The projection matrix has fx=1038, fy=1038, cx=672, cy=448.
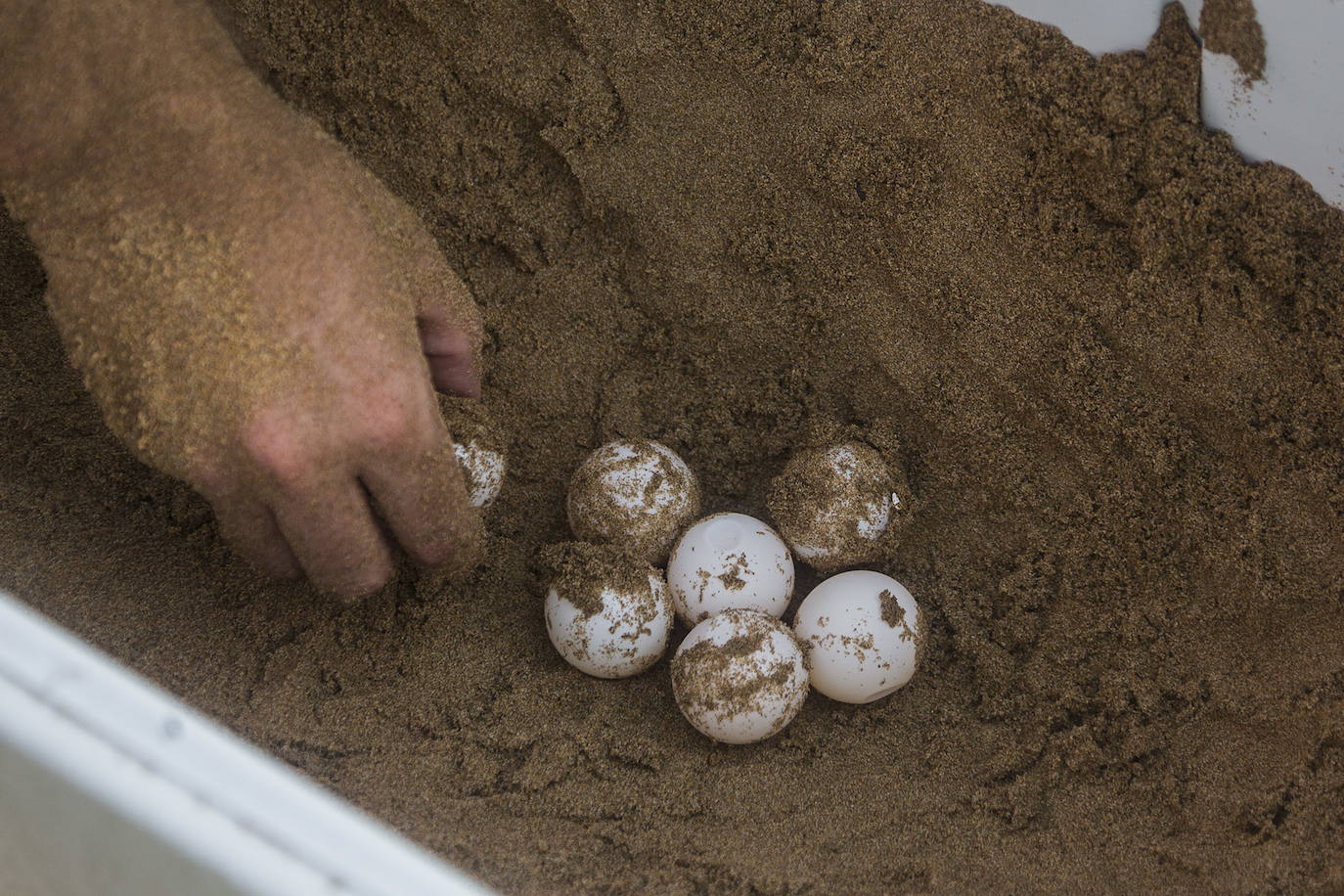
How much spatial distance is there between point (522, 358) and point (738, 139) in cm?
52

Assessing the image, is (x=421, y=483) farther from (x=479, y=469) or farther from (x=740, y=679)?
(x=740, y=679)

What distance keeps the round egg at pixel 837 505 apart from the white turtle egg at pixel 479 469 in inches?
18.1

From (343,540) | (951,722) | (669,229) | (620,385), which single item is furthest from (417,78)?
(951,722)

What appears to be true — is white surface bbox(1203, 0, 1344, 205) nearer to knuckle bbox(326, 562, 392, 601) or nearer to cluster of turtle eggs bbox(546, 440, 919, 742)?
cluster of turtle eggs bbox(546, 440, 919, 742)

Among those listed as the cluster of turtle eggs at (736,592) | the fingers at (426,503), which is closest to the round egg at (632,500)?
the cluster of turtle eggs at (736,592)

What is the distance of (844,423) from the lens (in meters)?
1.78

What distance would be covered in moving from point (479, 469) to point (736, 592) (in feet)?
1.43

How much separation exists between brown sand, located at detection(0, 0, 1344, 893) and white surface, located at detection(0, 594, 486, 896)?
68cm

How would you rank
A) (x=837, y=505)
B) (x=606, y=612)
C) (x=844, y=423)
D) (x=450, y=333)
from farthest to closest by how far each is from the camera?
(x=844, y=423), (x=837, y=505), (x=606, y=612), (x=450, y=333)

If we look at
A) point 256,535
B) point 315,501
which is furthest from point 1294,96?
point 256,535

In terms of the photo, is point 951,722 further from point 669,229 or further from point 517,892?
point 669,229

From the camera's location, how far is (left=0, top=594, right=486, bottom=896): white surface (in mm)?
592

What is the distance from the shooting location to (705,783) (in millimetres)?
1468

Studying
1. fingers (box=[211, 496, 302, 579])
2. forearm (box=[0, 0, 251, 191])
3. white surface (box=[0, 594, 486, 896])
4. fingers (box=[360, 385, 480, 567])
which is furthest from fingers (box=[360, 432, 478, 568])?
white surface (box=[0, 594, 486, 896])
